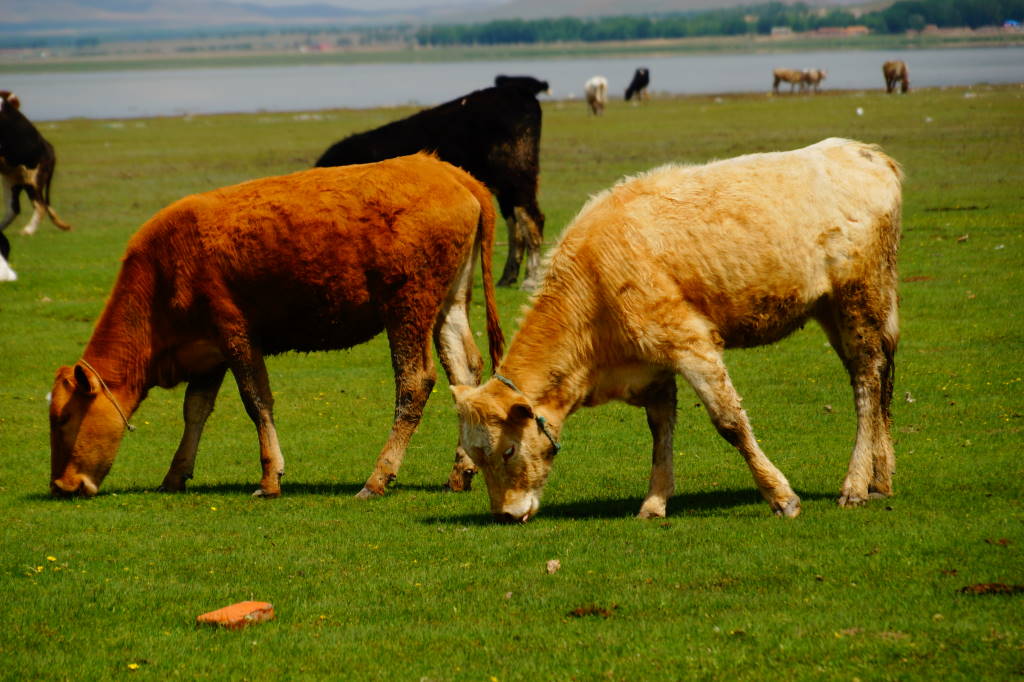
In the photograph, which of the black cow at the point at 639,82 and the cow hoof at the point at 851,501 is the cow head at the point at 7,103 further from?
the black cow at the point at 639,82

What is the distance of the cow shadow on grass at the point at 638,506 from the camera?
992 cm

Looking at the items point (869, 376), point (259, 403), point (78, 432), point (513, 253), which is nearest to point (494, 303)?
point (259, 403)

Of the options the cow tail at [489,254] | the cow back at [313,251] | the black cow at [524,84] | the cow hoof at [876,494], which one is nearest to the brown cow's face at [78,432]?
the cow back at [313,251]

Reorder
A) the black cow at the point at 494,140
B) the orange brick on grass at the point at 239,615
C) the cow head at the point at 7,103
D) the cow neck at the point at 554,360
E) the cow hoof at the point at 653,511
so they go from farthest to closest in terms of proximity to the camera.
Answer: the cow head at the point at 7,103
the black cow at the point at 494,140
the cow hoof at the point at 653,511
the cow neck at the point at 554,360
the orange brick on grass at the point at 239,615

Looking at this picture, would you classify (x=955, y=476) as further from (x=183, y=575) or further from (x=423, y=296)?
(x=183, y=575)

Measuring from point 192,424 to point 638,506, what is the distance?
161 inches

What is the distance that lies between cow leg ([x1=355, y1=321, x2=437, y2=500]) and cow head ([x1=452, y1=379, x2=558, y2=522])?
1.46m

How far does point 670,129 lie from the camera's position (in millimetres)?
48875

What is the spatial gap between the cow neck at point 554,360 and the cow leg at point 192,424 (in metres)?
3.40

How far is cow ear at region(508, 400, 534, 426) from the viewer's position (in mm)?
9336

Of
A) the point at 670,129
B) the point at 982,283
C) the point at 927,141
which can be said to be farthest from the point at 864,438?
the point at 670,129

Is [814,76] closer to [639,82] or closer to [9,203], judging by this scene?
[639,82]

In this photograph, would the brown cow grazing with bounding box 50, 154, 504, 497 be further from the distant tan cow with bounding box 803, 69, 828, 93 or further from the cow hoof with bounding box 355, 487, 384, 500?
the distant tan cow with bounding box 803, 69, 828, 93

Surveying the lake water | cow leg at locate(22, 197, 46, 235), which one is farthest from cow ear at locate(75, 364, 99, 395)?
the lake water
